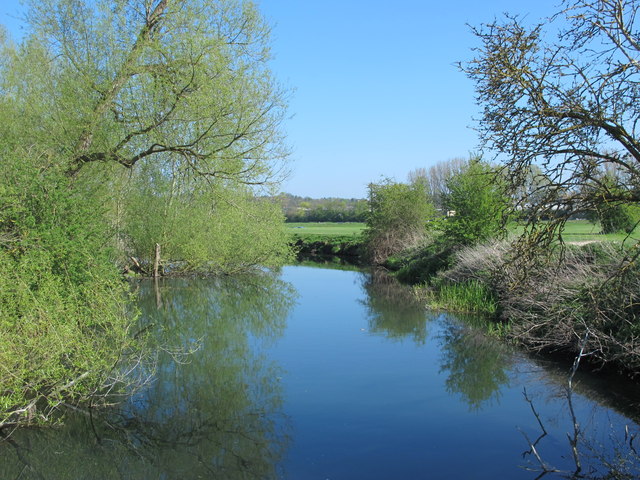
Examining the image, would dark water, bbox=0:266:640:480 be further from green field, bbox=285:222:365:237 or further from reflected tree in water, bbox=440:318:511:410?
green field, bbox=285:222:365:237

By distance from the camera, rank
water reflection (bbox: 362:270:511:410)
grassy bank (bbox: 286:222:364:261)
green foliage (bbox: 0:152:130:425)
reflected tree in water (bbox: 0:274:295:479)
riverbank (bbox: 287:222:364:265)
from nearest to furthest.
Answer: reflected tree in water (bbox: 0:274:295:479)
green foliage (bbox: 0:152:130:425)
water reflection (bbox: 362:270:511:410)
riverbank (bbox: 287:222:364:265)
grassy bank (bbox: 286:222:364:261)

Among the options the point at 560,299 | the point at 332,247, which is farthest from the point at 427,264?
the point at 332,247

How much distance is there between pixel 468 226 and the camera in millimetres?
22750

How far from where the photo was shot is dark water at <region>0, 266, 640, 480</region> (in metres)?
7.50

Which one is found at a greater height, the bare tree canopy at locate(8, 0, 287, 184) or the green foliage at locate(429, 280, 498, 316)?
the bare tree canopy at locate(8, 0, 287, 184)

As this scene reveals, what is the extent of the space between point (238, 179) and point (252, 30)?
4698 millimetres

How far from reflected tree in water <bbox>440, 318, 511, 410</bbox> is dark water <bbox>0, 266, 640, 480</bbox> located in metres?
0.04

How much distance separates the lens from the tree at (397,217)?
3566 centimetres

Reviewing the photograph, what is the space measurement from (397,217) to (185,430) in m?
28.5

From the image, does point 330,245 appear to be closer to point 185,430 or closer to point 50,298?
point 50,298

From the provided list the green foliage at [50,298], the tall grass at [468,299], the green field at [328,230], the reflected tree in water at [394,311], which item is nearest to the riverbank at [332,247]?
the green field at [328,230]

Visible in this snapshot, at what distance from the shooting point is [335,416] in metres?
9.33

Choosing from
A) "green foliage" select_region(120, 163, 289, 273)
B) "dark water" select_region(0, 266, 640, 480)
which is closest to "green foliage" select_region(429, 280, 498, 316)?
"dark water" select_region(0, 266, 640, 480)

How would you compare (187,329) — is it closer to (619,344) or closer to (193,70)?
(193,70)
